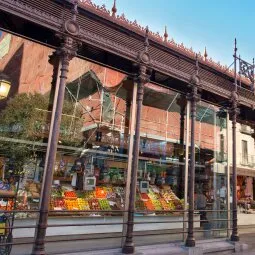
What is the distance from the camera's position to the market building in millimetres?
6266

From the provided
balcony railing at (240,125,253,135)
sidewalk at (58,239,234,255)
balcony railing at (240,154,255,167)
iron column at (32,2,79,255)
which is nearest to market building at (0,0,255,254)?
iron column at (32,2,79,255)

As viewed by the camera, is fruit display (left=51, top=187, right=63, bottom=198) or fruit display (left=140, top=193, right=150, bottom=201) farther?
fruit display (left=140, top=193, right=150, bottom=201)

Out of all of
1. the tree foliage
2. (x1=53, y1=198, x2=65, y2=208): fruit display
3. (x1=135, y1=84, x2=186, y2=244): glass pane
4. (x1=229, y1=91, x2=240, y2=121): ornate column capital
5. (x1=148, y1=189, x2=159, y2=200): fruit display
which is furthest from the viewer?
(x1=148, y1=189, x2=159, y2=200): fruit display

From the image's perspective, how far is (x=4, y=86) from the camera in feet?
23.5

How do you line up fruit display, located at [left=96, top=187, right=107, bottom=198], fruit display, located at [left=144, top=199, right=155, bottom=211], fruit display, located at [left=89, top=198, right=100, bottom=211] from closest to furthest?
fruit display, located at [left=89, top=198, right=100, bottom=211] < fruit display, located at [left=96, top=187, right=107, bottom=198] < fruit display, located at [left=144, top=199, right=155, bottom=211]

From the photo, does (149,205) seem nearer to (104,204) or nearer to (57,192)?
(104,204)

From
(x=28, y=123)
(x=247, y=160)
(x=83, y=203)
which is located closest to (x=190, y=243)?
(x=83, y=203)

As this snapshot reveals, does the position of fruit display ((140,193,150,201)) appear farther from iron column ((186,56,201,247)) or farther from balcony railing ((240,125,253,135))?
balcony railing ((240,125,253,135))

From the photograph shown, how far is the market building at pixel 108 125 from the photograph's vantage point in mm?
6266

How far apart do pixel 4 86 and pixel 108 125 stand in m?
3.15

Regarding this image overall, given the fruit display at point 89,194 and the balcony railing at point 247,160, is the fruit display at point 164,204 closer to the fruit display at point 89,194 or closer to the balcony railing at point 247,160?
the fruit display at point 89,194

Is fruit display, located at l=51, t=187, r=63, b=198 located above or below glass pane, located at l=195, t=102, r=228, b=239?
below

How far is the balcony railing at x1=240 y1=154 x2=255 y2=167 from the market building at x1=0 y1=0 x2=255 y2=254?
8.58 metres

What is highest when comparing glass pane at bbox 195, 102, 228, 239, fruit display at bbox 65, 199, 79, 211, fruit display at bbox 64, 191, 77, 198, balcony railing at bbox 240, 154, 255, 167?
balcony railing at bbox 240, 154, 255, 167
